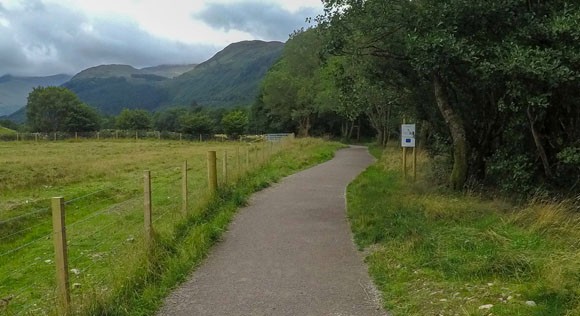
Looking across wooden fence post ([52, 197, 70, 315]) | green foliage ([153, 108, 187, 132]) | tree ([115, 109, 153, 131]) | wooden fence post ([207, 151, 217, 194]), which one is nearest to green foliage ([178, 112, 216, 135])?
tree ([115, 109, 153, 131])

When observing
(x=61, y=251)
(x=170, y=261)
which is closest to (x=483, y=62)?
(x=170, y=261)

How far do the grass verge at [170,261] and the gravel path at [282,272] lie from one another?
18 cm

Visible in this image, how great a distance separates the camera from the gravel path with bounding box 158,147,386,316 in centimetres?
582

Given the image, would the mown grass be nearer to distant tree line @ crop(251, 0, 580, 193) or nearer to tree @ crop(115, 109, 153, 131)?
distant tree line @ crop(251, 0, 580, 193)

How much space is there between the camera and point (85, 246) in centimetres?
1148

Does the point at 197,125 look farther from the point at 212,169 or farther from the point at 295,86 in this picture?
the point at 212,169

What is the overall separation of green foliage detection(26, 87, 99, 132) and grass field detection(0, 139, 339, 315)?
93534mm

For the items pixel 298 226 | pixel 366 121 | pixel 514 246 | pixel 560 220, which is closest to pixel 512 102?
pixel 560 220

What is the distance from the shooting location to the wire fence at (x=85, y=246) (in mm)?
6341

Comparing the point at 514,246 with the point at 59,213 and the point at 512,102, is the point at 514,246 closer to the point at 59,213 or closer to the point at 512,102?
the point at 512,102

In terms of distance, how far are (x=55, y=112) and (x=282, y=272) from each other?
391ft

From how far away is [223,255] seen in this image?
8.18 m

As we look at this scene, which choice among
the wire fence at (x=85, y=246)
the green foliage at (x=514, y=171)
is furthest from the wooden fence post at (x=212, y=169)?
the green foliage at (x=514, y=171)

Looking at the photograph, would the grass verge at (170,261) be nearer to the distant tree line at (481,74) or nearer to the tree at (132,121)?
the distant tree line at (481,74)
